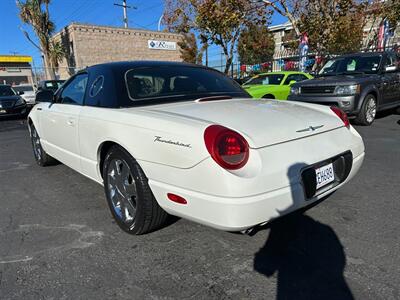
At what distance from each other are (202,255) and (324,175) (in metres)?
1.08

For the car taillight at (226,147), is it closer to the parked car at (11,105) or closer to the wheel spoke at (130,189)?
the wheel spoke at (130,189)

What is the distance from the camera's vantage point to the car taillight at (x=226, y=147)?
1.96 metres

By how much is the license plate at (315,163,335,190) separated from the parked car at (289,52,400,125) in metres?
5.15

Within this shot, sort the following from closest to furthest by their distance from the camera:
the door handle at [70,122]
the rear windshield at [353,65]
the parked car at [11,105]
Result: the door handle at [70,122] < the rear windshield at [353,65] < the parked car at [11,105]

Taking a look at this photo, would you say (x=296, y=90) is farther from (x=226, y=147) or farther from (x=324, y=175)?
(x=226, y=147)

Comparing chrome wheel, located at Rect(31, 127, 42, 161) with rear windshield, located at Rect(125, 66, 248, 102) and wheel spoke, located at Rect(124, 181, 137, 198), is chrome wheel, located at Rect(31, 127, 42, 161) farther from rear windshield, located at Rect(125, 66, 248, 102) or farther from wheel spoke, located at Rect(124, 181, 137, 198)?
wheel spoke, located at Rect(124, 181, 137, 198)

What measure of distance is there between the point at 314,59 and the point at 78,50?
1926 cm

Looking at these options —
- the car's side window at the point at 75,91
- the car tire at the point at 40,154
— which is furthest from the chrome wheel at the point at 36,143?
the car's side window at the point at 75,91

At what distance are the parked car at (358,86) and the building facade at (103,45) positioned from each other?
76.8 feet

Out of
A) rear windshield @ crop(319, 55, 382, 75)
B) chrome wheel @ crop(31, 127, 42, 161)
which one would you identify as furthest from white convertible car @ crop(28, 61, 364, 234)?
rear windshield @ crop(319, 55, 382, 75)

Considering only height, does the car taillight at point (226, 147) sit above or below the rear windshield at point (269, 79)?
below

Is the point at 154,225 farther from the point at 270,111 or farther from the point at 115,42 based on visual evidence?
the point at 115,42

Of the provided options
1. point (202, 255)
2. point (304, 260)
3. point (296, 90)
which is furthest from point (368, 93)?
point (202, 255)

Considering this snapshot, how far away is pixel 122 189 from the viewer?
107 inches
